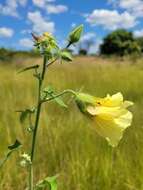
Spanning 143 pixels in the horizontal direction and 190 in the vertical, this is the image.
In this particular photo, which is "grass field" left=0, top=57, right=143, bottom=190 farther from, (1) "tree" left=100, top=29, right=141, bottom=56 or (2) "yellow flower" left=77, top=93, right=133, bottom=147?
(1) "tree" left=100, top=29, right=141, bottom=56

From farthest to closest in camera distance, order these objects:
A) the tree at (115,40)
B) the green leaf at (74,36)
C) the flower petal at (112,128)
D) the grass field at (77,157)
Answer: the tree at (115,40)
the grass field at (77,157)
the green leaf at (74,36)
the flower petal at (112,128)

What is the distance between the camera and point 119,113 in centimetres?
96

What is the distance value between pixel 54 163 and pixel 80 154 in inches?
6.7

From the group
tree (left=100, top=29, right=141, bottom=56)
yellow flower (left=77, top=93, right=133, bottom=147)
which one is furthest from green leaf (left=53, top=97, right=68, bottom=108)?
tree (left=100, top=29, right=141, bottom=56)

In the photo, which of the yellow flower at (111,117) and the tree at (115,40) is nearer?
the yellow flower at (111,117)

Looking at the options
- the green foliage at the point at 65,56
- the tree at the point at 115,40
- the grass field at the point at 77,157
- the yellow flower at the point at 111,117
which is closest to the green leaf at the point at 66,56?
the green foliage at the point at 65,56

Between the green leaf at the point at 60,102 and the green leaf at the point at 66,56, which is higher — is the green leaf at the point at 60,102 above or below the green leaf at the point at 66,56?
below

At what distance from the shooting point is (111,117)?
0.97 meters

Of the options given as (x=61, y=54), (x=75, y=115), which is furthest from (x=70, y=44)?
(x=75, y=115)

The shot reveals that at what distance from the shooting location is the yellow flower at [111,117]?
96 centimetres

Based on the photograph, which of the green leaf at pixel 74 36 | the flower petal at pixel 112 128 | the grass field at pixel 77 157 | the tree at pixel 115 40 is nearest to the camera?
the flower petal at pixel 112 128

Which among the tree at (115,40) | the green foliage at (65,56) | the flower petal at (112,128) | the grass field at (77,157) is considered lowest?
the grass field at (77,157)

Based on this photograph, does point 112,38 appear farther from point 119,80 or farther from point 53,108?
point 53,108

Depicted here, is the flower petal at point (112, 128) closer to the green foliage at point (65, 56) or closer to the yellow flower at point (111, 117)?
the yellow flower at point (111, 117)
